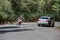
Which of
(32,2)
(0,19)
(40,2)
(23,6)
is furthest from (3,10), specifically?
(40,2)

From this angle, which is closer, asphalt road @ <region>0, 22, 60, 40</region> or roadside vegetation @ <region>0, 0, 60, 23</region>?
asphalt road @ <region>0, 22, 60, 40</region>

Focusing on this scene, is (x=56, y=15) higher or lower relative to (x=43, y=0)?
lower

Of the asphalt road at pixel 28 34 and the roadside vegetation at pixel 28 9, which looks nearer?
the asphalt road at pixel 28 34

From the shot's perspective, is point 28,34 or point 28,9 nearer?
point 28,34

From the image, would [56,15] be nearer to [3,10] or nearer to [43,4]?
[43,4]

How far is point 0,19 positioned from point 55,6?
884 inches

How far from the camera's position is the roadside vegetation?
44.2 meters

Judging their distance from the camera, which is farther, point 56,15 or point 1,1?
point 56,15

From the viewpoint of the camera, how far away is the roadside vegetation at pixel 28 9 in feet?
145

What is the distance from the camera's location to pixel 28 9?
2111 inches

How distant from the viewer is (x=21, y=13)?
2071 inches

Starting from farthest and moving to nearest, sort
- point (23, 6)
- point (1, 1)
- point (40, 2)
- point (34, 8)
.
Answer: point (40, 2), point (34, 8), point (23, 6), point (1, 1)

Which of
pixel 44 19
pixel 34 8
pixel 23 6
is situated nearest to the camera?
pixel 44 19

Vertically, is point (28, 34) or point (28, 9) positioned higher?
point (28, 34)
